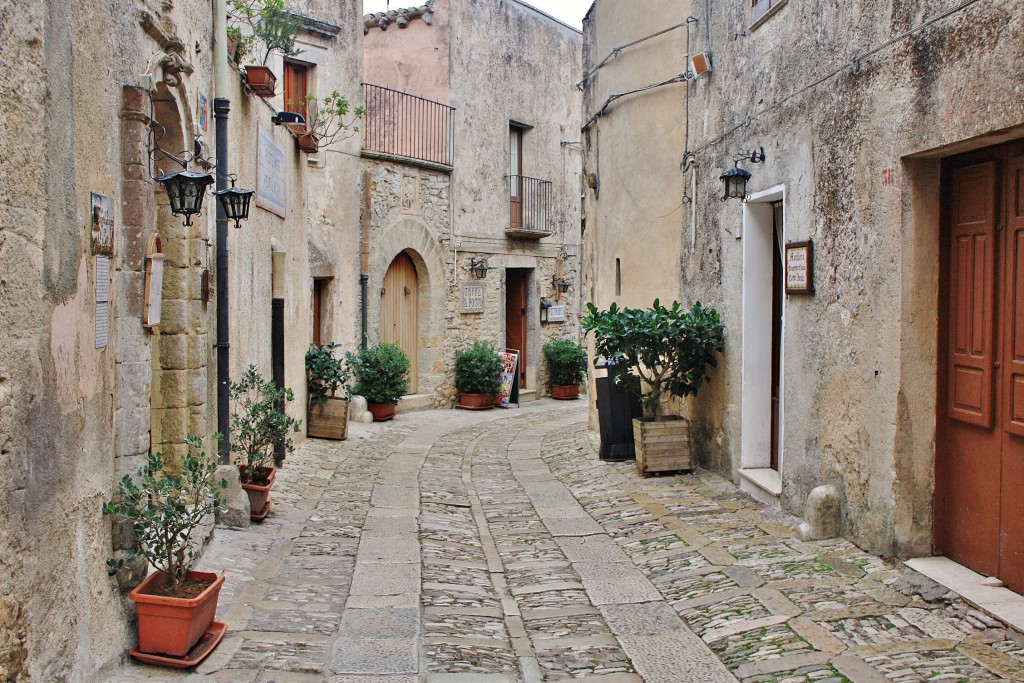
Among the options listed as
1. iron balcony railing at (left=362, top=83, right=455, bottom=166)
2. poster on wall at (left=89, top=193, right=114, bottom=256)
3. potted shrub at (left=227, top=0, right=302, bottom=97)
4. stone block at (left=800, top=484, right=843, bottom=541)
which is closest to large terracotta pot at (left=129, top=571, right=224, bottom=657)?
poster on wall at (left=89, top=193, right=114, bottom=256)

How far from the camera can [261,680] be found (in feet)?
12.9

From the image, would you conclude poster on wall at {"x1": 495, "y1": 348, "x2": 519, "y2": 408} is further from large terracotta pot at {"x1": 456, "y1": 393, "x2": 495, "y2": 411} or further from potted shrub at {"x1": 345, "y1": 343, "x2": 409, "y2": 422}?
potted shrub at {"x1": 345, "y1": 343, "x2": 409, "y2": 422}

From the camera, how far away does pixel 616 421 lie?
9227mm

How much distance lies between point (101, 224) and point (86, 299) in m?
0.40

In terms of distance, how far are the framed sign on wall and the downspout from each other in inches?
334

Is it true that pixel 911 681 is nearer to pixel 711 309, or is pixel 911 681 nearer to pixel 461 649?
pixel 461 649

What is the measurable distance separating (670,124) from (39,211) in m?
7.09

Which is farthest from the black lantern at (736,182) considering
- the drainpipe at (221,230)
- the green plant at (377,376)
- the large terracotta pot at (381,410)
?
the large terracotta pot at (381,410)

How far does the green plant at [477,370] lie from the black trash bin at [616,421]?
272 inches

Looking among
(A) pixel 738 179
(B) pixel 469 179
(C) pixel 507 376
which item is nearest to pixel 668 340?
(A) pixel 738 179

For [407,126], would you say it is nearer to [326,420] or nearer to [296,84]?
[296,84]

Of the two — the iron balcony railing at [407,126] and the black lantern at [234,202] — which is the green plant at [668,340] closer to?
the black lantern at [234,202]

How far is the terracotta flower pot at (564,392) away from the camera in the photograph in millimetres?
18672

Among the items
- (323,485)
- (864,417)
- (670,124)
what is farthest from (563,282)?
(864,417)
